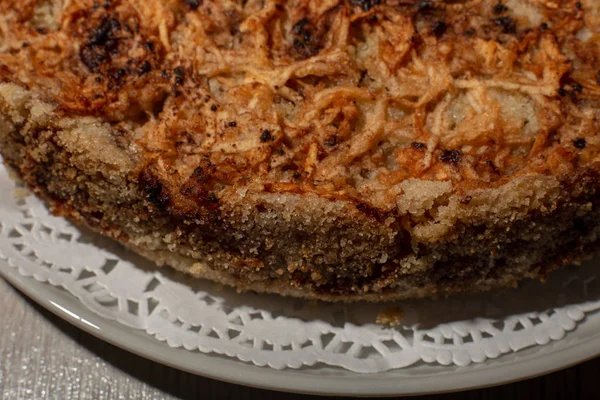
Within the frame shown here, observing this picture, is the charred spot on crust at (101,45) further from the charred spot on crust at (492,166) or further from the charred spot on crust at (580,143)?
the charred spot on crust at (580,143)

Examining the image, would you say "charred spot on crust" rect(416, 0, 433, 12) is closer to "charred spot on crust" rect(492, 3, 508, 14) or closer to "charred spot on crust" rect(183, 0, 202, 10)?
"charred spot on crust" rect(492, 3, 508, 14)

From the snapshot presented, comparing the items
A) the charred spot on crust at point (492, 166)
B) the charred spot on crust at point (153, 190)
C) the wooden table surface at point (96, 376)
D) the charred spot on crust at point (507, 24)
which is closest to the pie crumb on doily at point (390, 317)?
the wooden table surface at point (96, 376)

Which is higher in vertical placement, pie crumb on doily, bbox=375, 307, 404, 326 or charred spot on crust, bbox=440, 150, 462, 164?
charred spot on crust, bbox=440, 150, 462, 164

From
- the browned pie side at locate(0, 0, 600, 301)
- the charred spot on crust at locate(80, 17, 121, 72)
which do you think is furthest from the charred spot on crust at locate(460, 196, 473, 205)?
the charred spot on crust at locate(80, 17, 121, 72)

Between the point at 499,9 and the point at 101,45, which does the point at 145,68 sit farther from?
the point at 499,9

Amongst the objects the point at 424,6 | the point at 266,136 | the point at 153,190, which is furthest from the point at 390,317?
the point at 424,6
